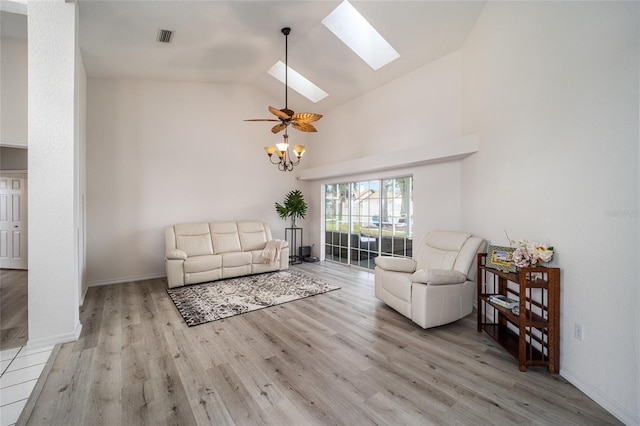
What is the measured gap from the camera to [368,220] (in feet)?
18.2

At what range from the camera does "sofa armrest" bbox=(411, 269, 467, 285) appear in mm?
2857

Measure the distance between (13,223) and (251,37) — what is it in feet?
19.9

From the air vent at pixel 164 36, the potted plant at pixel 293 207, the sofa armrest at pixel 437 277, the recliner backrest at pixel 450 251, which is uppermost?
the air vent at pixel 164 36

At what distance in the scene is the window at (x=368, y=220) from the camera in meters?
4.87

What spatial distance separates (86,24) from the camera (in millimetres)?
3318

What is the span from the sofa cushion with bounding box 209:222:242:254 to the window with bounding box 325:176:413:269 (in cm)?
225

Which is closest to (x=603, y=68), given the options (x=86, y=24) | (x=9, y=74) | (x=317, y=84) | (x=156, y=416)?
(x=156, y=416)

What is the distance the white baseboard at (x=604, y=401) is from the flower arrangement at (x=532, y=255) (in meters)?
0.84

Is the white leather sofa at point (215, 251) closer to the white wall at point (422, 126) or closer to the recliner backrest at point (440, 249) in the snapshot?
the white wall at point (422, 126)

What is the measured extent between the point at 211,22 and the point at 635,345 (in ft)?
16.9

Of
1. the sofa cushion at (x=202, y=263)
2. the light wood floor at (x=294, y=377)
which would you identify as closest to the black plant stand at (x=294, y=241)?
the sofa cushion at (x=202, y=263)

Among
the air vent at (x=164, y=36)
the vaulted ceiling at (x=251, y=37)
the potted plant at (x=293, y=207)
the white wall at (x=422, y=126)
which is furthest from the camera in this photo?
the potted plant at (x=293, y=207)

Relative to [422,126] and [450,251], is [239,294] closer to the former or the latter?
[450,251]

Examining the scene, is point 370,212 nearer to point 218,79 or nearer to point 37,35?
point 218,79
